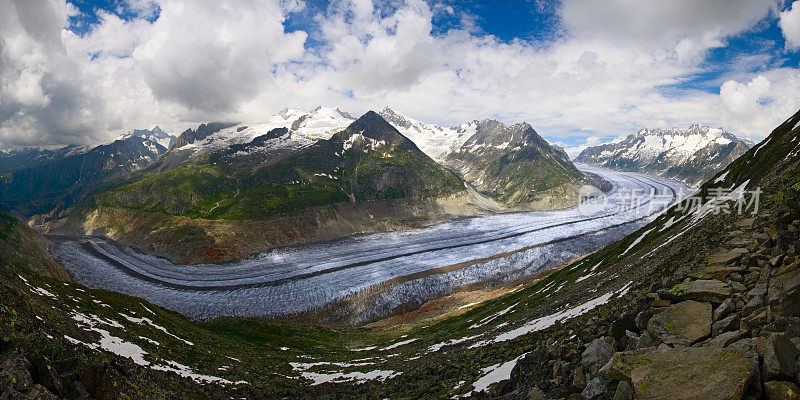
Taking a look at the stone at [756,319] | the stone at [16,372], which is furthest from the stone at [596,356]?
the stone at [16,372]

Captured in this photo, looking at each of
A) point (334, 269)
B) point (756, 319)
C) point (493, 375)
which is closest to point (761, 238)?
point (756, 319)

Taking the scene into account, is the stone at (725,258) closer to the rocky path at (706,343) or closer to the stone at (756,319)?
the rocky path at (706,343)

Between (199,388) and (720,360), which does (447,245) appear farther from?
(720,360)

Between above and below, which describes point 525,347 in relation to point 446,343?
above

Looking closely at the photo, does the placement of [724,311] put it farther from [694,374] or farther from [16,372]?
[16,372]

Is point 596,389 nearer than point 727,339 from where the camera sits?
No

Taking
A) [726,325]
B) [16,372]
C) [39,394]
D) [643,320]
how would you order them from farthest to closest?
1. [16,372]
2. [39,394]
3. [643,320]
4. [726,325]
